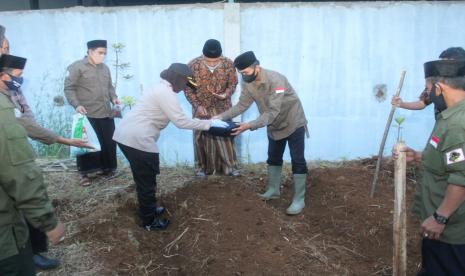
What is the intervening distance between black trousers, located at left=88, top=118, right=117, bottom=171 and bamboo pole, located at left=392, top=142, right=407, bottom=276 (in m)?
3.54

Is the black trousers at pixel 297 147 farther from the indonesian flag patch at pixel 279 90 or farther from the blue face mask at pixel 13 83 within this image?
the blue face mask at pixel 13 83

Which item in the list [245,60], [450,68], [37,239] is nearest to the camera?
[450,68]

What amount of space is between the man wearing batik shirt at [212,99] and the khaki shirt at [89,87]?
3.22 ft

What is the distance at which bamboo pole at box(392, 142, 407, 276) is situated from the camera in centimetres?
292

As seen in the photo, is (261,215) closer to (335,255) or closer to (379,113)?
(335,255)

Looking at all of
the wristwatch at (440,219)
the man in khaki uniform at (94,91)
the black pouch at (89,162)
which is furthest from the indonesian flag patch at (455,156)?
A: the black pouch at (89,162)

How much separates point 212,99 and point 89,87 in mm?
1438

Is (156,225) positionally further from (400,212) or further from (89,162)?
(400,212)

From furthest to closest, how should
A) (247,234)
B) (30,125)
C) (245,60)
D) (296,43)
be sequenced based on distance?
(296,43) → (245,60) → (247,234) → (30,125)

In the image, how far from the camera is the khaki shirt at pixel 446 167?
2416 mm

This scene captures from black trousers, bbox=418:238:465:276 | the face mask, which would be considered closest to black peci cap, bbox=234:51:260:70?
the face mask

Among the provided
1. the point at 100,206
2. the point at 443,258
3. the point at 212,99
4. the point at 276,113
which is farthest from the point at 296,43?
the point at 443,258

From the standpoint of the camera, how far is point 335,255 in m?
3.86

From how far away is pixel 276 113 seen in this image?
4.40m
